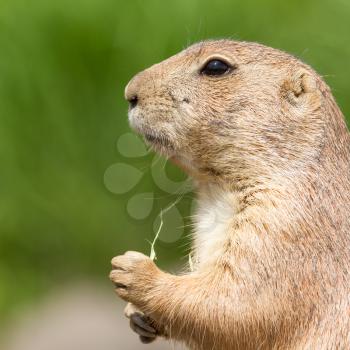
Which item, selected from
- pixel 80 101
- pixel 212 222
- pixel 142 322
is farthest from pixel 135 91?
pixel 80 101

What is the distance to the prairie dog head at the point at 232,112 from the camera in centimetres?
286

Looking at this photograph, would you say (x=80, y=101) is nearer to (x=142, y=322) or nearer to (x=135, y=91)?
(x=135, y=91)

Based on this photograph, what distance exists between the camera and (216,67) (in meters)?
3.02

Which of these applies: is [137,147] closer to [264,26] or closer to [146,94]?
[146,94]

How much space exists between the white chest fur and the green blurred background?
3.17m

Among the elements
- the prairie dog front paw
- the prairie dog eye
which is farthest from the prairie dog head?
the prairie dog front paw

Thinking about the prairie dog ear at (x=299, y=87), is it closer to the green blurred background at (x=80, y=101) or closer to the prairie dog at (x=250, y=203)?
the prairie dog at (x=250, y=203)

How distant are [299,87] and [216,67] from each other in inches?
11.7

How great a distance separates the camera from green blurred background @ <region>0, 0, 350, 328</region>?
629cm

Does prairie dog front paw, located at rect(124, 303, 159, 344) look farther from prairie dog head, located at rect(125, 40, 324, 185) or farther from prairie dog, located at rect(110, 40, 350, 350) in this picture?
prairie dog head, located at rect(125, 40, 324, 185)

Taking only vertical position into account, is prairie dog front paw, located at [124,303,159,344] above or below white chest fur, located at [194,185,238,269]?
below

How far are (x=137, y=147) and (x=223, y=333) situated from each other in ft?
6.70

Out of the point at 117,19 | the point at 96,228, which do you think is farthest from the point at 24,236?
the point at 117,19

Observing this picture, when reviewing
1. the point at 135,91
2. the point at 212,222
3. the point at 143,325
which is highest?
the point at 135,91
